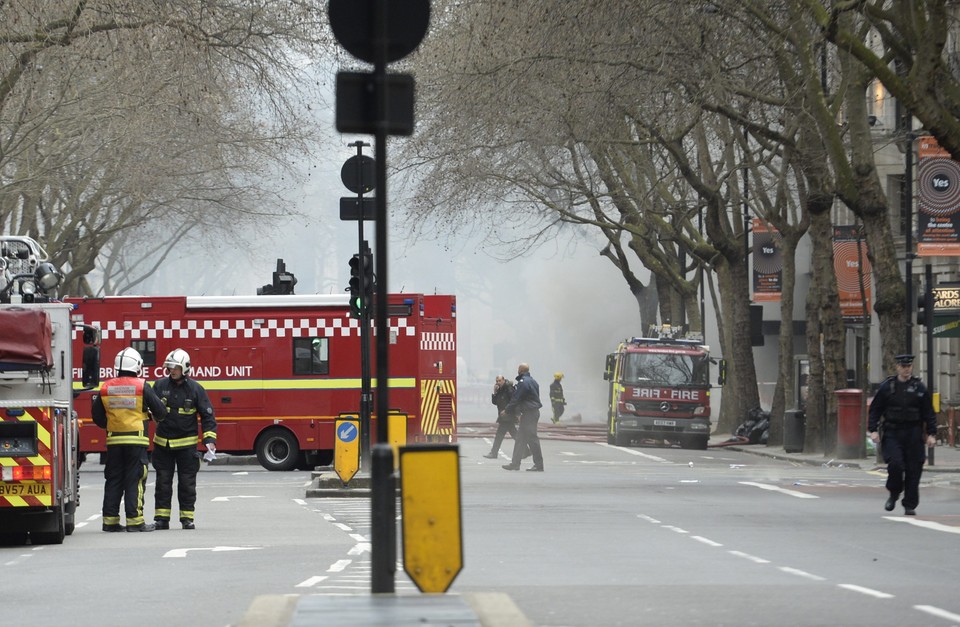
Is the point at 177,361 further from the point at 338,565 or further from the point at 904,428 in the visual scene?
the point at 904,428

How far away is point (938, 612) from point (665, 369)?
33239 millimetres

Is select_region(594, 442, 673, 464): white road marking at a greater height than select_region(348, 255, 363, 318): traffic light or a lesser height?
lesser

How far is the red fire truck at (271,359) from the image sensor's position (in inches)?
1320

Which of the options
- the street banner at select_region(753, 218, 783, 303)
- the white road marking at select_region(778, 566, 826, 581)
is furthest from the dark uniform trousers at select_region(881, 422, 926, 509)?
the street banner at select_region(753, 218, 783, 303)

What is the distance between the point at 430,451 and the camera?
9875 mm

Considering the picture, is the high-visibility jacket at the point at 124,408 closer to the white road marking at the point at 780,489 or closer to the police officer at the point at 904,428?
the police officer at the point at 904,428

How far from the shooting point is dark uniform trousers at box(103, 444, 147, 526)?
19.0 meters

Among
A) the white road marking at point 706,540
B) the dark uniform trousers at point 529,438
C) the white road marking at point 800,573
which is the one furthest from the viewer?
the dark uniform trousers at point 529,438

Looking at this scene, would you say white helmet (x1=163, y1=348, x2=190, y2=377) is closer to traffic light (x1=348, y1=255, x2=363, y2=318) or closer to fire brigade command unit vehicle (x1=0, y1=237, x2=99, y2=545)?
fire brigade command unit vehicle (x1=0, y1=237, x2=99, y2=545)

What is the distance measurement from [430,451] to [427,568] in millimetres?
617

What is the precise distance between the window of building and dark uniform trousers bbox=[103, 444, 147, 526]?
47.5ft

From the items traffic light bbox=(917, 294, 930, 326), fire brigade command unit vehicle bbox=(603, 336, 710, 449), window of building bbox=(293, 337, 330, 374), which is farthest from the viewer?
fire brigade command unit vehicle bbox=(603, 336, 710, 449)

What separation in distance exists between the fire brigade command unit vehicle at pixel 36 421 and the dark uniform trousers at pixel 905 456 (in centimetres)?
854

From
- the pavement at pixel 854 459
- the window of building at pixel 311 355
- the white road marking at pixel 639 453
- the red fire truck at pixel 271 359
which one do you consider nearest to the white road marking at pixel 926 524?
the pavement at pixel 854 459
